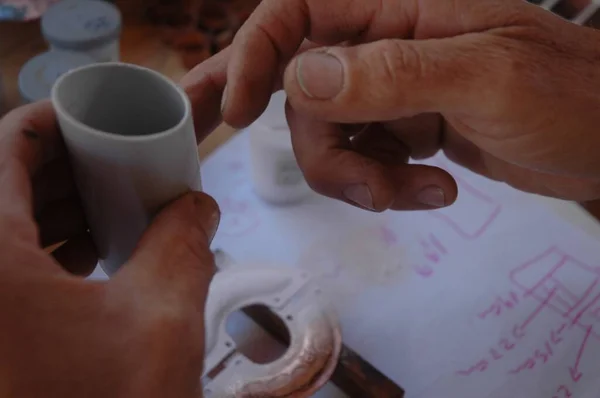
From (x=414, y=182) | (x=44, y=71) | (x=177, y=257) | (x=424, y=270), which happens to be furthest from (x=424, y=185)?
(x=44, y=71)

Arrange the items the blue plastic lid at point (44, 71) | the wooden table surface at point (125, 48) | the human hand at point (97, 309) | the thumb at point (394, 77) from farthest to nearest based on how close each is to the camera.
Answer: the wooden table surface at point (125, 48), the blue plastic lid at point (44, 71), the thumb at point (394, 77), the human hand at point (97, 309)

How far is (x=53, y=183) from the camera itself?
43 centimetres

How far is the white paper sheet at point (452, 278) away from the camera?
562mm

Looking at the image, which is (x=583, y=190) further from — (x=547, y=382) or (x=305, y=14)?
(x=305, y=14)

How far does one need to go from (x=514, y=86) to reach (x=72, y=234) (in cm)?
30

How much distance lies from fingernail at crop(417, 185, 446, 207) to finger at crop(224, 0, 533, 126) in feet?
0.39

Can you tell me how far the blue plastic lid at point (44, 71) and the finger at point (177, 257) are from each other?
38 centimetres

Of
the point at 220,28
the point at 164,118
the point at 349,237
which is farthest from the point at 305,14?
the point at 220,28

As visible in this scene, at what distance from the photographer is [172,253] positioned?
0.34 meters

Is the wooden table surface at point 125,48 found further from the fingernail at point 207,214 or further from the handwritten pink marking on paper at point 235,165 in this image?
the fingernail at point 207,214

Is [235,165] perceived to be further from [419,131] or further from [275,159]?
[419,131]

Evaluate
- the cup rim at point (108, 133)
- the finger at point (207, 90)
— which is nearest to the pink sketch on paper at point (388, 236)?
the finger at point (207, 90)

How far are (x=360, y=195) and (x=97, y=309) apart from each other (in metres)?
0.26

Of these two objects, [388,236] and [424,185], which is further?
[388,236]
